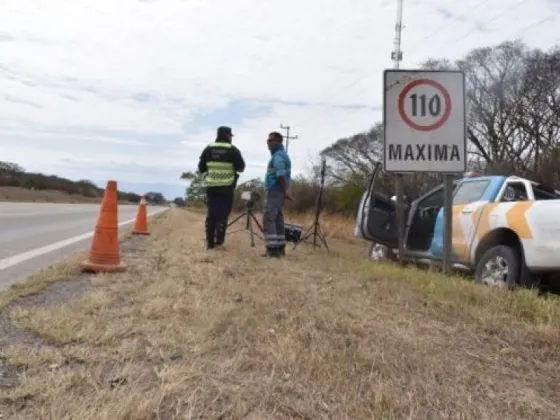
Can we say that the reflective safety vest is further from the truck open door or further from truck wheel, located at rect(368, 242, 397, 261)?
truck wheel, located at rect(368, 242, 397, 261)

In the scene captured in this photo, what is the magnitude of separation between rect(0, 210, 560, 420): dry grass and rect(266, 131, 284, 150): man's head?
3.73 m

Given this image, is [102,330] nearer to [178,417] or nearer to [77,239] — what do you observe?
[178,417]

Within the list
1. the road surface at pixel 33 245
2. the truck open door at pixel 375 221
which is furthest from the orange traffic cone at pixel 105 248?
the truck open door at pixel 375 221

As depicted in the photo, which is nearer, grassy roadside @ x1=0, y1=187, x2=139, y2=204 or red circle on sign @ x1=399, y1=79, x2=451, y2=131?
red circle on sign @ x1=399, y1=79, x2=451, y2=131

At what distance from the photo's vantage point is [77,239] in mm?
12000

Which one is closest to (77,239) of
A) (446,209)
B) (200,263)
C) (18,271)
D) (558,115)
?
(18,271)

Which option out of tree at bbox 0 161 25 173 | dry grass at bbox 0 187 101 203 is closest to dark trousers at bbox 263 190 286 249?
dry grass at bbox 0 187 101 203

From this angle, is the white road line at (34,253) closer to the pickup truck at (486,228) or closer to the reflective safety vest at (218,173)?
the reflective safety vest at (218,173)

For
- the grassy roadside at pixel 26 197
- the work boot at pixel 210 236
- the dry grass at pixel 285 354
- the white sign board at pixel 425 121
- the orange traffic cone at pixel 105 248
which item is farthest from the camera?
the grassy roadside at pixel 26 197

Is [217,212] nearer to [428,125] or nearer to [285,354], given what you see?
[428,125]

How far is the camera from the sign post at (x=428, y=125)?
6684mm

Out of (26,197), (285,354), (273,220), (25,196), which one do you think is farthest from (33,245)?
(25,196)

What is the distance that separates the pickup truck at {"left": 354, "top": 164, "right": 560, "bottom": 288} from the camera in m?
5.89

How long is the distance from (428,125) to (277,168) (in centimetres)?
250
